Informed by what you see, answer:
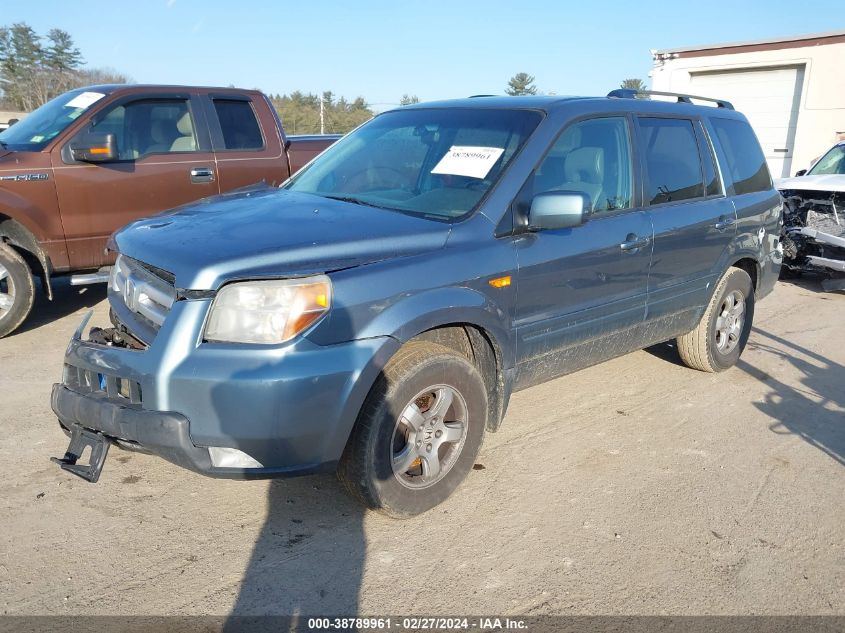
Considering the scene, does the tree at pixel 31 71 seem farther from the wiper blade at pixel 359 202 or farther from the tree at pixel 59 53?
the wiper blade at pixel 359 202

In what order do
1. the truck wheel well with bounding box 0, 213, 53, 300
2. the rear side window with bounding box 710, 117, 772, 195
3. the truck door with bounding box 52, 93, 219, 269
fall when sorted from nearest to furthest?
the rear side window with bounding box 710, 117, 772, 195 → the truck wheel well with bounding box 0, 213, 53, 300 → the truck door with bounding box 52, 93, 219, 269

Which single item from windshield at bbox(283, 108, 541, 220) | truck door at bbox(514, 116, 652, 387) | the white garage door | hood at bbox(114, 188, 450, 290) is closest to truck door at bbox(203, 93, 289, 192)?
windshield at bbox(283, 108, 541, 220)

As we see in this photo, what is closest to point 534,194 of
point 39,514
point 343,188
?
point 343,188

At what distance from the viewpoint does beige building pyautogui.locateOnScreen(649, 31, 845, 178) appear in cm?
1814

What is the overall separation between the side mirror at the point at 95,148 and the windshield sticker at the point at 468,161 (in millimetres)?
3447

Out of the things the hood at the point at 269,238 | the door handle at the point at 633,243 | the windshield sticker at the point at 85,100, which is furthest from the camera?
the windshield sticker at the point at 85,100

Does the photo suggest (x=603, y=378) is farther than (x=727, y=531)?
Yes

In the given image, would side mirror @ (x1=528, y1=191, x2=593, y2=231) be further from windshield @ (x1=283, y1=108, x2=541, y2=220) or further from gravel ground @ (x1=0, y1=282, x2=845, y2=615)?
gravel ground @ (x1=0, y1=282, x2=845, y2=615)

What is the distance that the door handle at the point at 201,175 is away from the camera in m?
6.63

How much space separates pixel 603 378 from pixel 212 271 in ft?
11.5

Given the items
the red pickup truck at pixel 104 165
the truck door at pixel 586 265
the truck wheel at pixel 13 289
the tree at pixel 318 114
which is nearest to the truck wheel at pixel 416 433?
Answer: the truck door at pixel 586 265

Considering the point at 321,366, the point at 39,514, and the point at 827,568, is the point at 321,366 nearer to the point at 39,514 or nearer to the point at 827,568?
the point at 39,514

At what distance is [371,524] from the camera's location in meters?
3.30

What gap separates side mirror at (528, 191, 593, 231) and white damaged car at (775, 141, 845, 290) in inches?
251
